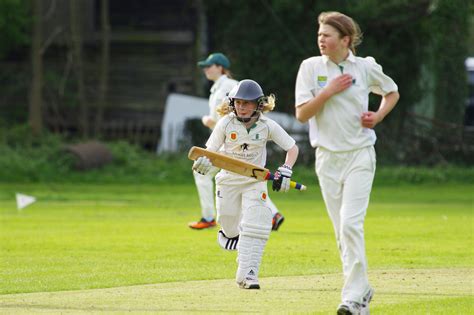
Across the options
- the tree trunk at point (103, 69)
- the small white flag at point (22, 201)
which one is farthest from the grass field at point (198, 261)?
the tree trunk at point (103, 69)

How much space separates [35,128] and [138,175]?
173 inches

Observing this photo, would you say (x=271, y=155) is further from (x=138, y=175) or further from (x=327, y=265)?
(x=327, y=265)

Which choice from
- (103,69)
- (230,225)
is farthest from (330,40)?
(103,69)

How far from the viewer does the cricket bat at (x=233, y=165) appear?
965 cm

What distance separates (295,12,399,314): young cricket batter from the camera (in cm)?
826

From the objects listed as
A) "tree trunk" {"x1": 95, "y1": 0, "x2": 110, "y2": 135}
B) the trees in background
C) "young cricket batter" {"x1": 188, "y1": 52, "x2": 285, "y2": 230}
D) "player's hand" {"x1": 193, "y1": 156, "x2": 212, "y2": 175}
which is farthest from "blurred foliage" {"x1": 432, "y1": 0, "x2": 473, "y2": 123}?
"player's hand" {"x1": 193, "y1": 156, "x2": 212, "y2": 175}

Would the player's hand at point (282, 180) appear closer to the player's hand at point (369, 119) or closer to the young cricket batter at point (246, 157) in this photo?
the young cricket batter at point (246, 157)

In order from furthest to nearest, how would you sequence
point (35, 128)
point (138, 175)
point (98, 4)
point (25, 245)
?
point (98, 4) → point (35, 128) → point (138, 175) → point (25, 245)

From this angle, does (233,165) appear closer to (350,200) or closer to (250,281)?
(250,281)

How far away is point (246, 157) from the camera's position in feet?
34.4

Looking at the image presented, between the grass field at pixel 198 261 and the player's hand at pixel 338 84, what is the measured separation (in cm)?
Result: 153

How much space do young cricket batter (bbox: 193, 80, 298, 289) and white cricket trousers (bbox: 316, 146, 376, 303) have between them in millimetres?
1596

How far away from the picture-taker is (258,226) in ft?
33.1

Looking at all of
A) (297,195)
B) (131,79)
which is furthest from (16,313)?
(131,79)
